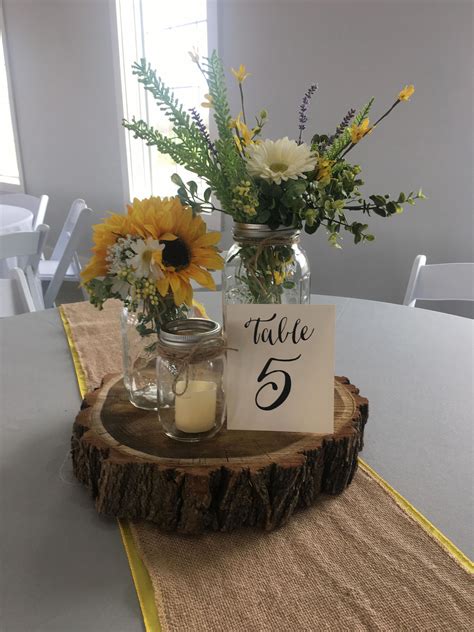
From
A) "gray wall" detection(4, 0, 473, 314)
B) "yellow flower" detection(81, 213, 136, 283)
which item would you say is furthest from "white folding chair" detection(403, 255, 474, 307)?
"yellow flower" detection(81, 213, 136, 283)

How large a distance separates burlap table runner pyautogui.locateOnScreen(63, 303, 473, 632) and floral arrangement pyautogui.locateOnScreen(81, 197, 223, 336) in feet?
0.90

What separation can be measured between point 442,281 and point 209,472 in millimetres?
1220

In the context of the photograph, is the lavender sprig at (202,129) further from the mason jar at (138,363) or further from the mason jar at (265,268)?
the mason jar at (138,363)

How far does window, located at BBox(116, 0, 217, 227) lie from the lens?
297 cm

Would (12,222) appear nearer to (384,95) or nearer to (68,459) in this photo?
(384,95)

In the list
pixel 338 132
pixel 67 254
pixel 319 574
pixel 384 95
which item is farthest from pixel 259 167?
pixel 67 254

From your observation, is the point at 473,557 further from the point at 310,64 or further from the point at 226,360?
the point at 310,64

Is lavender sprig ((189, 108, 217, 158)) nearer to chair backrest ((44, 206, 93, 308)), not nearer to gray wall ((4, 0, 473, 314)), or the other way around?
gray wall ((4, 0, 473, 314))

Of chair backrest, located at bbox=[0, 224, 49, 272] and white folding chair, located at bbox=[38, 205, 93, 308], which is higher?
chair backrest, located at bbox=[0, 224, 49, 272]

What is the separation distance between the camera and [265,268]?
0.72m

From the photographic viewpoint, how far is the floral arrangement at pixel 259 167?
638 millimetres

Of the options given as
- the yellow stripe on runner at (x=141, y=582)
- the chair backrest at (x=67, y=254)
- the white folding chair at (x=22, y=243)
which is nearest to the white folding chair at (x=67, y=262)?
the chair backrest at (x=67, y=254)

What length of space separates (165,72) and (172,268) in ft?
9.59

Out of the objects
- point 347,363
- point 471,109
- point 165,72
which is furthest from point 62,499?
point 165,72
